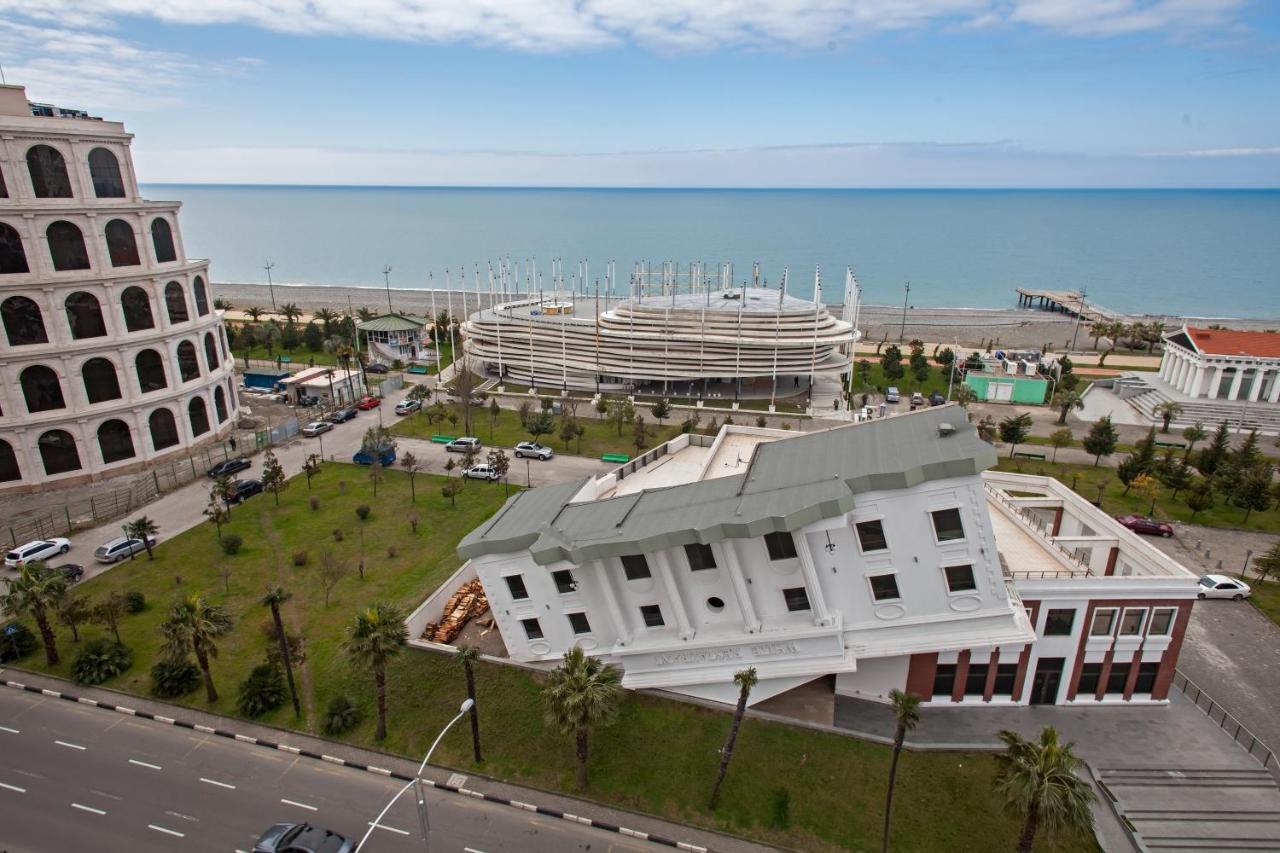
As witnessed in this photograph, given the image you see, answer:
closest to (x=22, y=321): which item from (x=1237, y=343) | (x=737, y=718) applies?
(x=737, y=718)

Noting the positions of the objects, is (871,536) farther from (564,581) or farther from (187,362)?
(187,362)

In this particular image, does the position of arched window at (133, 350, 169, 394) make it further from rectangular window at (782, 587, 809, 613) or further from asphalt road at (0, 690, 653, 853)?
rectangular window at (782, 587, 809, 613)

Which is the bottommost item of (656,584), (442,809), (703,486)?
(442,809)

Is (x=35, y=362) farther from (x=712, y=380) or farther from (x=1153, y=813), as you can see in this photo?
(x=1153, y=813)

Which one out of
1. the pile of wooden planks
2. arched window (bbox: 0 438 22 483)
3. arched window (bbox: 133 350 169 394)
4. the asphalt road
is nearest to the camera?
the asphalt road

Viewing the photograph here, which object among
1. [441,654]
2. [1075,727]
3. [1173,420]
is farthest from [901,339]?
[441,654]

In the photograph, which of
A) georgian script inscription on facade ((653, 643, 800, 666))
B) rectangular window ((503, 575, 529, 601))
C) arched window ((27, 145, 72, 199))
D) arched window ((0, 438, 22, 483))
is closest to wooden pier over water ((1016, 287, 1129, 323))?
georgian script inscription on facade ((653, 643, 800, 666))

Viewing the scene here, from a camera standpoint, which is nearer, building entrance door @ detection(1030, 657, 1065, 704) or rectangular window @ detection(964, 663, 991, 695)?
rectangular window @ detection(964, 663, 991, 695)
